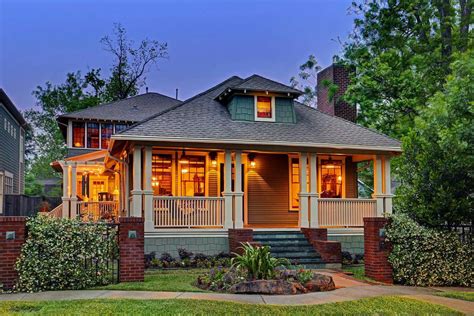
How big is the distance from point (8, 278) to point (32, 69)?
80.7m

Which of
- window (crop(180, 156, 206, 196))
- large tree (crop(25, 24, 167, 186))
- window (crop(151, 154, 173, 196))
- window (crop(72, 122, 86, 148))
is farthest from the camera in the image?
large tree (crop(25, 24, 167, 186))

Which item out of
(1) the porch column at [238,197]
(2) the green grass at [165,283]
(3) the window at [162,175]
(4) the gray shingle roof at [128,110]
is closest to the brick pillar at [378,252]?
(2) the green grass at [165,283]

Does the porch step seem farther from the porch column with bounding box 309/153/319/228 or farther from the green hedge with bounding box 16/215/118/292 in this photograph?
the green hedge with bounding box 16/215/118/292

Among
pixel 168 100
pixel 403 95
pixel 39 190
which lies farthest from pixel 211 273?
pixel 39 190

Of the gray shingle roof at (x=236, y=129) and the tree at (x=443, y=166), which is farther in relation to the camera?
the gray shingle roof at (x=236, y=129)

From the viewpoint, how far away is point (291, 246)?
43.2ft

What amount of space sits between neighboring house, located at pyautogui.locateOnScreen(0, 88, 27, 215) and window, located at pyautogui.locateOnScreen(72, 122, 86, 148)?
8.99 ft

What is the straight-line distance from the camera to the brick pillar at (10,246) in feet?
28.9

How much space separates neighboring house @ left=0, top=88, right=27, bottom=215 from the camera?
2056 cm

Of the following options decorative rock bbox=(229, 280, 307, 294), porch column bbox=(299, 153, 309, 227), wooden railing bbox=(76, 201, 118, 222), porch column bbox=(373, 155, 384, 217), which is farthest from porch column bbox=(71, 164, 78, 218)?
porch column bbox=(373, 155, 384, 217)

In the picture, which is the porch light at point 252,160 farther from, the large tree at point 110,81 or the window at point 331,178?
the large tree at point 110,81

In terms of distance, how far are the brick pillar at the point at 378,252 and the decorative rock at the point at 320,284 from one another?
168cm

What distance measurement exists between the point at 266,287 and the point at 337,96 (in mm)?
11510

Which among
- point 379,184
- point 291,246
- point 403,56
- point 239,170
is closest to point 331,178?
point 379,184
